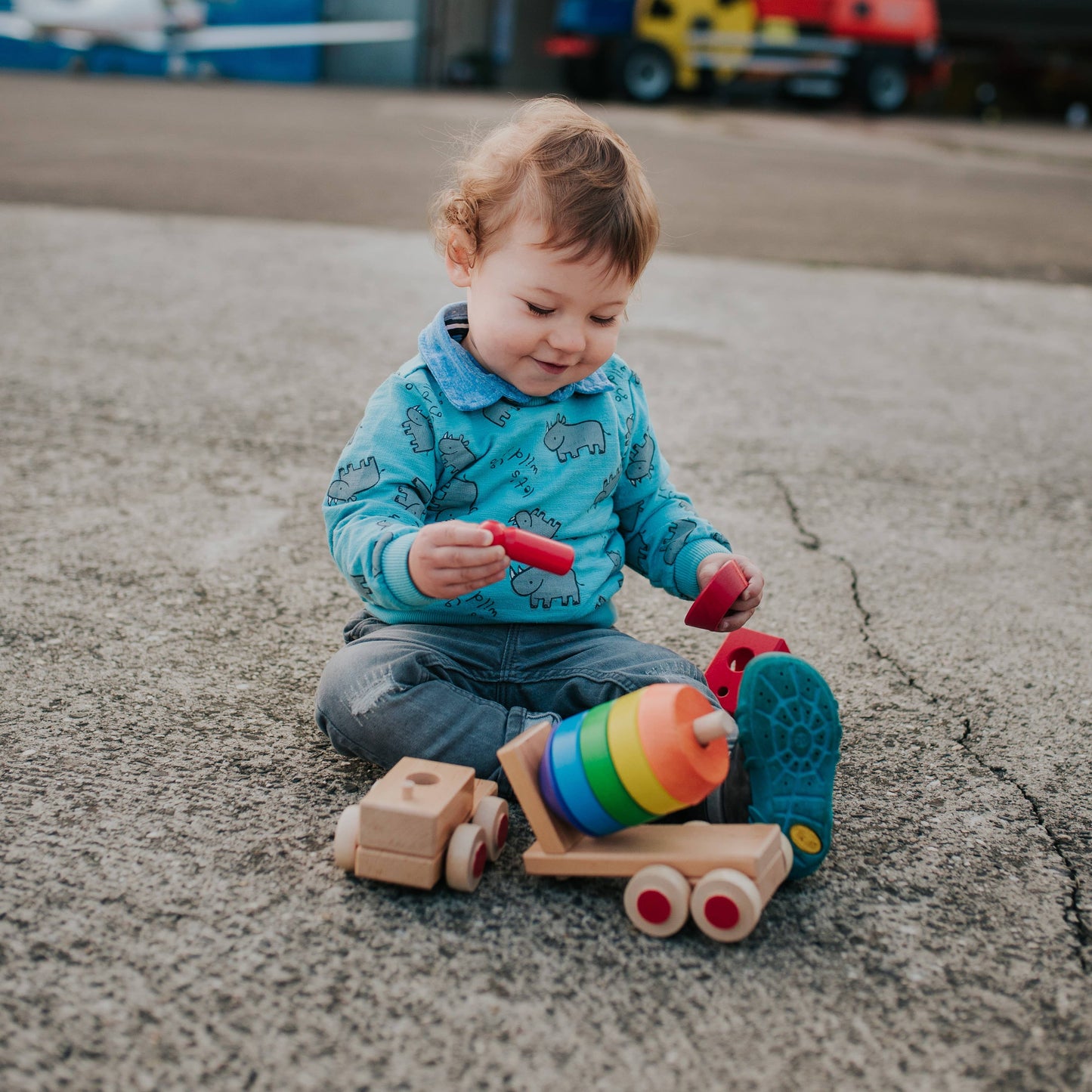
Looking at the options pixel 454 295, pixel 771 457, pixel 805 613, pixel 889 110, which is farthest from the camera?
pixel 889 110

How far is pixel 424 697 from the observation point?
1415 mm

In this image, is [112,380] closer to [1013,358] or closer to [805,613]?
[805,613]

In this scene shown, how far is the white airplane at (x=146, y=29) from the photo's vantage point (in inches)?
557

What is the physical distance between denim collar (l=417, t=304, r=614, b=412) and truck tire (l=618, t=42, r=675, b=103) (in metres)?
13.3

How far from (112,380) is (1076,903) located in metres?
2.52

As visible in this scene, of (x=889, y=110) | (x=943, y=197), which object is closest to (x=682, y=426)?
(x=943, y=197)

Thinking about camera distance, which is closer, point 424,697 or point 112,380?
point 424,697

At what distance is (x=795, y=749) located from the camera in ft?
4.21

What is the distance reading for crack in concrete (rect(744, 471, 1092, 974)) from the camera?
49.4 inches

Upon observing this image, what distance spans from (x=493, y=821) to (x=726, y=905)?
10.5 inches

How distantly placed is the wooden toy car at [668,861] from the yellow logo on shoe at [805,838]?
0.02 m

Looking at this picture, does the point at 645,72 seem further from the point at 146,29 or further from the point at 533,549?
the point at 533,549

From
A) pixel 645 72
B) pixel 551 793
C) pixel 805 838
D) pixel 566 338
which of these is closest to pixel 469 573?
pixel 551 793

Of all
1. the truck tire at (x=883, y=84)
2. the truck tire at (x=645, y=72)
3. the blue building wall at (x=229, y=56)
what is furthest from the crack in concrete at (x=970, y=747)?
the blue building wall at (x=229, y=56)
